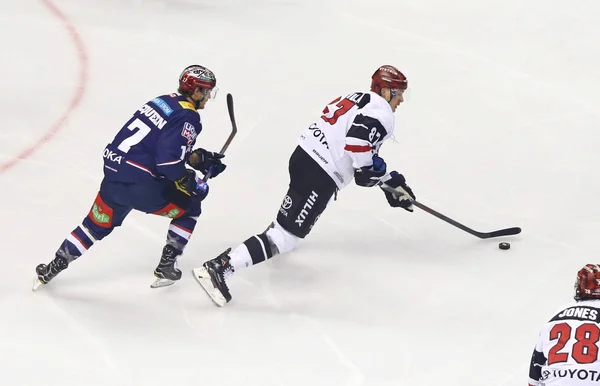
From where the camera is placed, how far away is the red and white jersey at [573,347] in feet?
9.00

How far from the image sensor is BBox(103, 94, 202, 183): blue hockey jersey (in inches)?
153

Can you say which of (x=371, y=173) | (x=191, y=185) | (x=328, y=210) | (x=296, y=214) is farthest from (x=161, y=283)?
(x=328, y=210)

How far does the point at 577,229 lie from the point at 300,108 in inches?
82.4

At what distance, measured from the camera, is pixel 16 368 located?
3580 millimetres

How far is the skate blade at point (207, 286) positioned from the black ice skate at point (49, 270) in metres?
0.59

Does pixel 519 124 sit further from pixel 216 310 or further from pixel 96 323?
pixel 96 323

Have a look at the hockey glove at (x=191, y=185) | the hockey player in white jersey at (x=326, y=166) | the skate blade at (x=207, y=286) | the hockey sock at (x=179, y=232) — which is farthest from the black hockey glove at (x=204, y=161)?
the skate blade at (x=207, y=286)

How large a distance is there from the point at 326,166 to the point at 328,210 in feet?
2.99

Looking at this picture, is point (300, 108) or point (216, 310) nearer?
point (216, 310)

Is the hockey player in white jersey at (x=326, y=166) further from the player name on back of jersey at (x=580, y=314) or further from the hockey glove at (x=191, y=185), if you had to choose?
the player name on back of jersey at (x=580, y=314)

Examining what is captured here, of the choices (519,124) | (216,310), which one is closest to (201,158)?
(216,310)

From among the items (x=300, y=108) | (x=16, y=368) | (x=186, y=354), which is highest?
(x=300, y=108)

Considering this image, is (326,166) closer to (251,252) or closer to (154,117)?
(251,252)

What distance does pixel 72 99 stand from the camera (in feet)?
20.2
